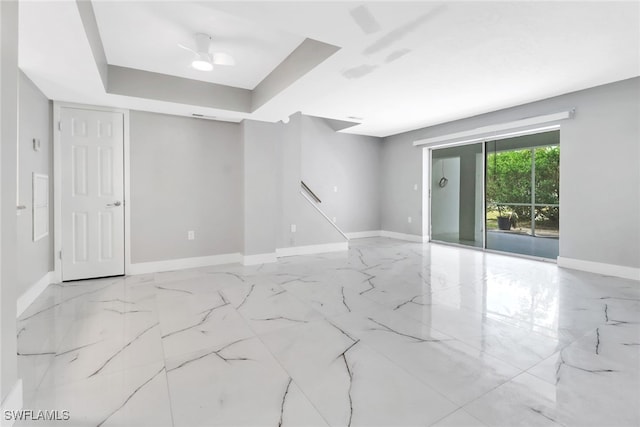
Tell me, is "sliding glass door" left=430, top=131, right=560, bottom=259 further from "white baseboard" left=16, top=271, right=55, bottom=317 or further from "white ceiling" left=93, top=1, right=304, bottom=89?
"white baseboard" left=16, top=271, right=55, bottom=317

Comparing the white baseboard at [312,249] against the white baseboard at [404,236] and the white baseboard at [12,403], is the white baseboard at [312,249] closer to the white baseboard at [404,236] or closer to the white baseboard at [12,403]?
the white baseboard at [404,236]

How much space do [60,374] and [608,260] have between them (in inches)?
221

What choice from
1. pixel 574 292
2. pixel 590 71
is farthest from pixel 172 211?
pixel 590 71

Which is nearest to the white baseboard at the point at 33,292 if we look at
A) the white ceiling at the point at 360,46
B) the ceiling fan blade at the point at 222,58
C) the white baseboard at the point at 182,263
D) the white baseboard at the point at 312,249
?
the white baseboard at the point at 182,263

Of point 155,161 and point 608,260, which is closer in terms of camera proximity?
point 608,260

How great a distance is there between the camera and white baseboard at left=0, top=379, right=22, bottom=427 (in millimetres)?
1274

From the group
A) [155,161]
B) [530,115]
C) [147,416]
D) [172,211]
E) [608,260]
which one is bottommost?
[147,416]

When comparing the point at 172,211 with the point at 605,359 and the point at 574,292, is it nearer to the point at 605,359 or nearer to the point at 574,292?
the point at 605,359

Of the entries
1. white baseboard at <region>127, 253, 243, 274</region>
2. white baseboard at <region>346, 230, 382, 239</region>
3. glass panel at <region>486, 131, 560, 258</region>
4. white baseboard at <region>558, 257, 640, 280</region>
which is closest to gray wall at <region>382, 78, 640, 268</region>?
white baseboard at <region>558, 257, 640, 280</region>

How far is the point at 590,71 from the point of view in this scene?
332cm

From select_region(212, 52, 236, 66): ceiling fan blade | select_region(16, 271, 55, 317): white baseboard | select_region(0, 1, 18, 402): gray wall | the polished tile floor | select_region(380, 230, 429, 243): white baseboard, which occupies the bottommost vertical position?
the polished tile floor

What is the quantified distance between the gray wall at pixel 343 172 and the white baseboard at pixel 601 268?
156 inches

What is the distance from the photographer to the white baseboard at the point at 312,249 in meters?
5.16

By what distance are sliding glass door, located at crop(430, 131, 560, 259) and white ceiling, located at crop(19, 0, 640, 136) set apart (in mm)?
1765
